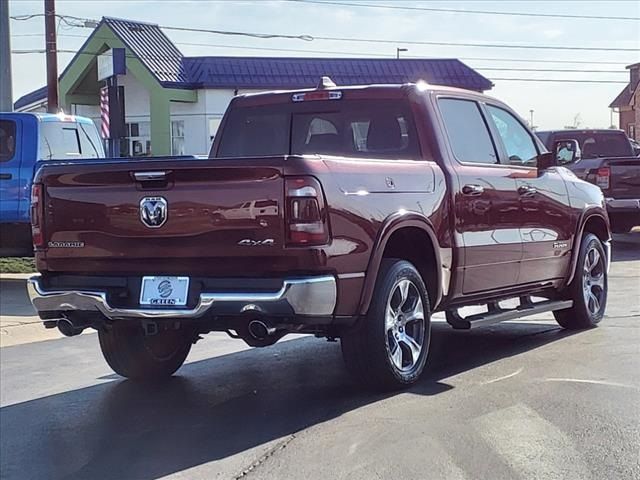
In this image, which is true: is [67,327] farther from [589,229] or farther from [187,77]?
[187,77]

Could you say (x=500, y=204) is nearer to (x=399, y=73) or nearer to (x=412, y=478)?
(x=412, y=478)

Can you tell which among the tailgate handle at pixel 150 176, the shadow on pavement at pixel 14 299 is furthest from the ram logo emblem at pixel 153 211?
the shadow on pavement at pixel 14 299

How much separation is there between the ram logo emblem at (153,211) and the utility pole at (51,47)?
18.7 m

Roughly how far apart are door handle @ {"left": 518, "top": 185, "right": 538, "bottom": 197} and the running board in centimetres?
92

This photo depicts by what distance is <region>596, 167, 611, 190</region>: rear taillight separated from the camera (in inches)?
609

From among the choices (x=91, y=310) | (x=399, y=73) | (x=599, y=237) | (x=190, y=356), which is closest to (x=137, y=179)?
(x=91, y=310)

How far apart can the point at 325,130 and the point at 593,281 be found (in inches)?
121

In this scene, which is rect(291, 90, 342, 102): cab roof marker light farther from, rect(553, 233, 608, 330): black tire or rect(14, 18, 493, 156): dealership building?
rect(14, 18, 493, 156): dealership building

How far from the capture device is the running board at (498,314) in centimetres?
684

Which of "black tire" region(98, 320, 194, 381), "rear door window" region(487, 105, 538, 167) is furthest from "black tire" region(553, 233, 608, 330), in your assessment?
"black tire" region(98, 320, 194, 381)

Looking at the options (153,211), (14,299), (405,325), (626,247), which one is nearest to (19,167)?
(14,299)

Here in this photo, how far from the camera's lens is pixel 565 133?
16719mm

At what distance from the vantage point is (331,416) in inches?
223

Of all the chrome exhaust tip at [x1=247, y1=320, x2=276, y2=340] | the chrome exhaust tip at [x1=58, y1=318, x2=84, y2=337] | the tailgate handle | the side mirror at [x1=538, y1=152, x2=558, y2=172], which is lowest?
the chrome exhaust tip at [x1=58, y1=318, x2=84, y2=337]
